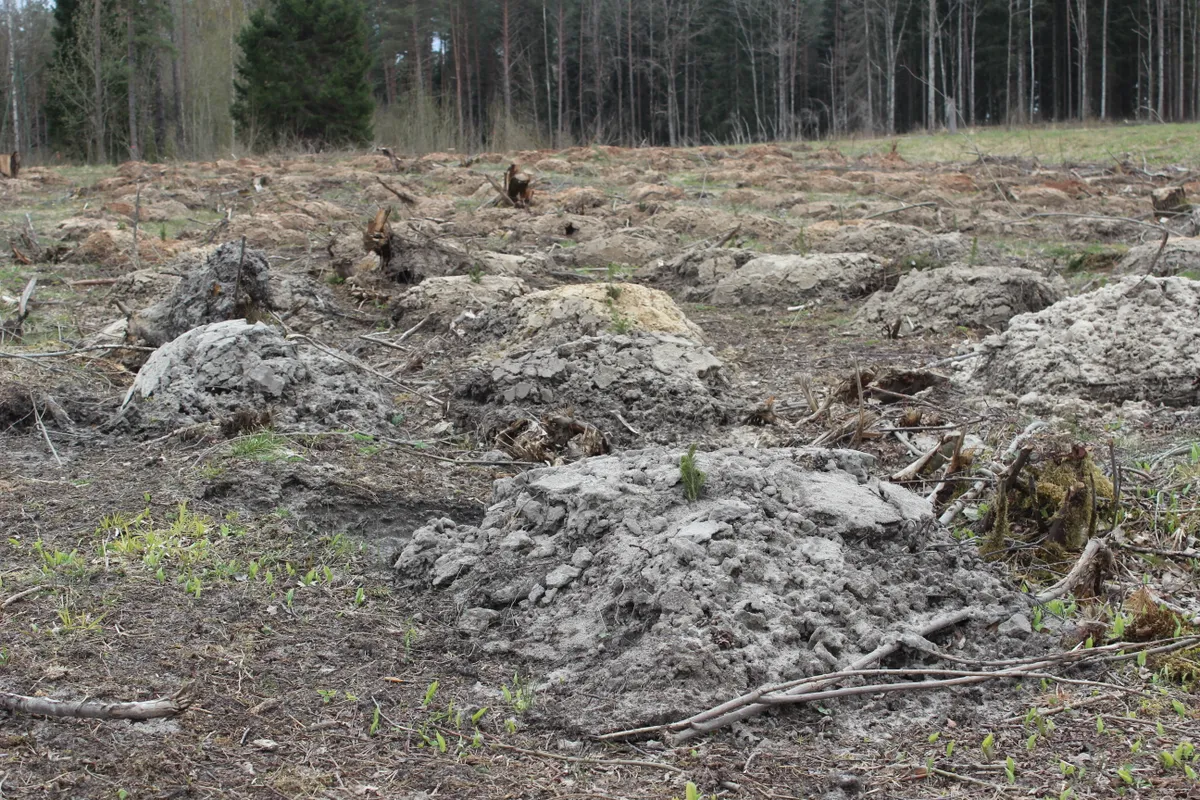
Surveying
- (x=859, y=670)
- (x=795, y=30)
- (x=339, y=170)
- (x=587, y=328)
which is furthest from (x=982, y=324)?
(x=795, y=30)

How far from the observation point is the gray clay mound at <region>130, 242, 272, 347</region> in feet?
21.6

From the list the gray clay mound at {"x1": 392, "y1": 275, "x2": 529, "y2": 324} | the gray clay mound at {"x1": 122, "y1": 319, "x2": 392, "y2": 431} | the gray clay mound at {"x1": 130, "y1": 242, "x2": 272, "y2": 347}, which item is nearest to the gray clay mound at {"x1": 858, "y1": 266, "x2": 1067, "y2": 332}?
the gray clay mound at {"x1": 392, "y1": 275, "x2": 529, "y2": 324}

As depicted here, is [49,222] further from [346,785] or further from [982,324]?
[346,785]

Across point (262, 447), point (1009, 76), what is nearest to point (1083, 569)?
point (262, 447)

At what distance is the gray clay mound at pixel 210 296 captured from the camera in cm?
659

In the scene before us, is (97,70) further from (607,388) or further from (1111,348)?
(1111,348)

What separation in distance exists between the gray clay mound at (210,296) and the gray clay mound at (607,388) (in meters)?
1.97

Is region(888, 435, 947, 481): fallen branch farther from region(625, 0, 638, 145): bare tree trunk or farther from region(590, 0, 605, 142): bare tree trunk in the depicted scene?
region(625, 0, 638, 145): bare tree trunk

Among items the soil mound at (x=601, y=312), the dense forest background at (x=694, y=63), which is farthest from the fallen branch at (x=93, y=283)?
the dense forest background at (x=694, y=63)

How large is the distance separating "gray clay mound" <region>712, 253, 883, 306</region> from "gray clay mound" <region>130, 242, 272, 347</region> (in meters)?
3.47

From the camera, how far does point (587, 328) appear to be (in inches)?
241

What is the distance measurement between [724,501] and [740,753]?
902 millimetres

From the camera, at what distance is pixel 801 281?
854 cm

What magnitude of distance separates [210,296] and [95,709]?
4612 mm
